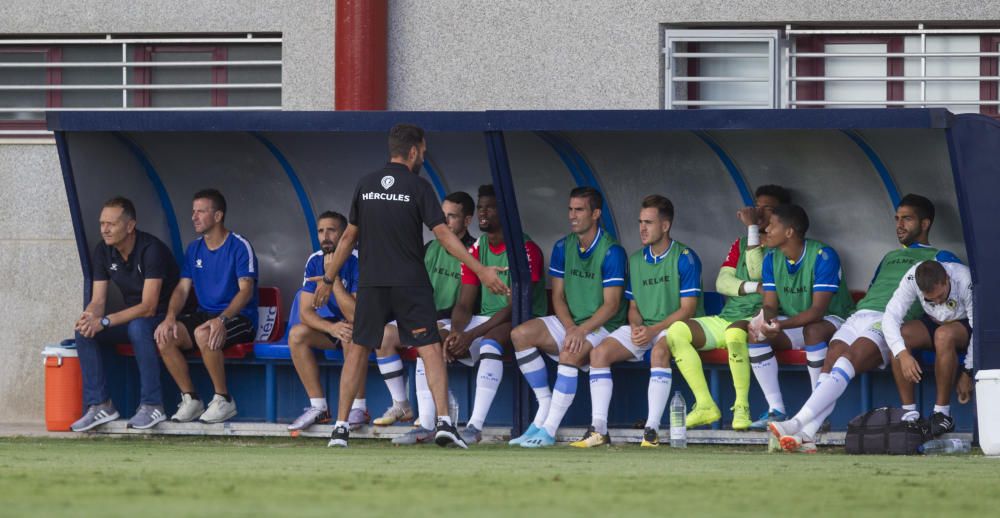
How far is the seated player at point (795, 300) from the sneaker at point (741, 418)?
0.06 meters

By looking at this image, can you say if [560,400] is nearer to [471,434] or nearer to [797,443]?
[471,434]

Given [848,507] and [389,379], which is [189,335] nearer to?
[389,379]

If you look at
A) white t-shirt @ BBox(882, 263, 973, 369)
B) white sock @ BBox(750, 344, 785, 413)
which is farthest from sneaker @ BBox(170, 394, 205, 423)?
white t-shirt @ BBox(882, 263, 973, 369)

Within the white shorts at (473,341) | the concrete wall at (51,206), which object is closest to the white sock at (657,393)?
the white shorts at (473,341)

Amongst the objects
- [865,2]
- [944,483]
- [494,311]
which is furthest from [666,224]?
[944,483]

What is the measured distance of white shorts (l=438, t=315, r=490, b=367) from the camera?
32.0ft

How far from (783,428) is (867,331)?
0.83 metres

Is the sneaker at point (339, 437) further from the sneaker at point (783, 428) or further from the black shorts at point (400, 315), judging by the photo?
the sneaker at point (783, 428)

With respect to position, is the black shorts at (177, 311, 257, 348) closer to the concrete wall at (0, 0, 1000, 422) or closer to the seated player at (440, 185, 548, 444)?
the seated player at (440, 185, 548, 444)

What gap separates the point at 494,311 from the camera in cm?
996

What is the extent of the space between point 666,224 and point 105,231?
343cm

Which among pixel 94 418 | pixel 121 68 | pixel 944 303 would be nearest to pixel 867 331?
pixel 944 303

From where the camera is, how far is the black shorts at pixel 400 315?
8656mm

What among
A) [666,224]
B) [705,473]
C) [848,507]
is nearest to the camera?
[848,507]
